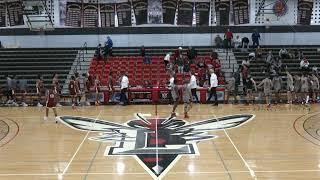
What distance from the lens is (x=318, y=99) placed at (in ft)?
81.7

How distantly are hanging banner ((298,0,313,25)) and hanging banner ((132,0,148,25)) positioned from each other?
944 centimetres

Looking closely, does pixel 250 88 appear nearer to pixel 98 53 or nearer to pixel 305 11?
pixel 305 11

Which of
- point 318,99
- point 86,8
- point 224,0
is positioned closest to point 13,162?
point 318,99

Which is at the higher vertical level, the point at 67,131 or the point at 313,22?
the point at 313,22

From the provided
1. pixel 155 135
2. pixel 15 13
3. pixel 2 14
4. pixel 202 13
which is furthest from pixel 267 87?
pixel 2 14

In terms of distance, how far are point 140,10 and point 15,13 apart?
7.46m

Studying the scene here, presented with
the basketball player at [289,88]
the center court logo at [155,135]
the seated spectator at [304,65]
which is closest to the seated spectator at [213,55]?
the seated spectator at [304,65]

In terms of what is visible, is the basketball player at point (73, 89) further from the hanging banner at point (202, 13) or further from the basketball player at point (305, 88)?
the hanging banner at point (202, 13)

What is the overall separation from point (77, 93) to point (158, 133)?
8.42m

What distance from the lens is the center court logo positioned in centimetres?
1298

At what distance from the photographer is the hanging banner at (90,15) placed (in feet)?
101

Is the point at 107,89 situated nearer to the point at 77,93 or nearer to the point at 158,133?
the point at 77,93

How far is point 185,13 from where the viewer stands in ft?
103

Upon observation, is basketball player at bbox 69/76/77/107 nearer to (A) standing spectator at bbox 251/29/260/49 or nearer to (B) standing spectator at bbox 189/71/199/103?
(B) standing spectator at bbox 189/71/199/103
